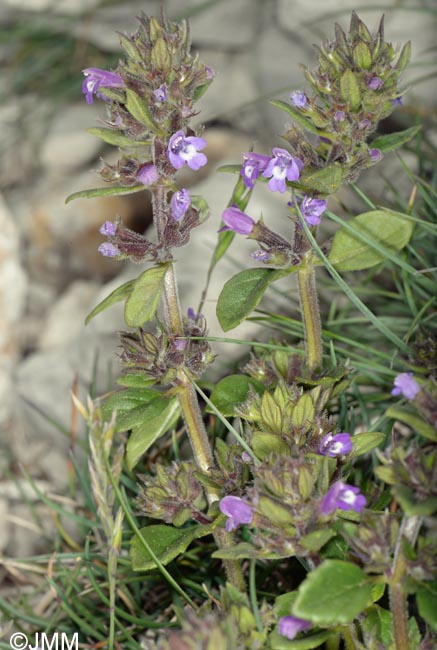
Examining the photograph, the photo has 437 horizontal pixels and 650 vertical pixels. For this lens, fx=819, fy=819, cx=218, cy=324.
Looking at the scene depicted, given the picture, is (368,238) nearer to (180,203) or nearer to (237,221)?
(237,221)

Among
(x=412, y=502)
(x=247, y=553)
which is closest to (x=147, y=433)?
(x=247, y=553)

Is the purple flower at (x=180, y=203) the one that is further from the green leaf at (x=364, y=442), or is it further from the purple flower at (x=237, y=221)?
the green leaf at (x=364, y=442)

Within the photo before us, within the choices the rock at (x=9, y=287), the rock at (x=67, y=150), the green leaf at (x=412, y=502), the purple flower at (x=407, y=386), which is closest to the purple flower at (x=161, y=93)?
the purple flower at (x=407, y=386)

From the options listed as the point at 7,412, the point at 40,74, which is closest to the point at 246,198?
the point at 7,412

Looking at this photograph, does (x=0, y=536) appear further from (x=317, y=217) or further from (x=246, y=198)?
(x=317, y=217)

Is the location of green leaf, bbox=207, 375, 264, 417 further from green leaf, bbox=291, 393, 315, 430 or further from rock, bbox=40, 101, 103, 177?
rock, bbox=40, 101, 103, 177

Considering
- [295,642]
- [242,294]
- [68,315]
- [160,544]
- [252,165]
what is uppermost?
[252,165]
